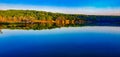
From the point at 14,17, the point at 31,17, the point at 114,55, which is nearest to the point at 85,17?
the point at 31,17

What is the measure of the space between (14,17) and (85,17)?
34299mm

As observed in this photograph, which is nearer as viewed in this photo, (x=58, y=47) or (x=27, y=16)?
(x=58, y=47)

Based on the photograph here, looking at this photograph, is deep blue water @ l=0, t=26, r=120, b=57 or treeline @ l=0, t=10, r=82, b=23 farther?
treeline @ l=0, t=10, r=82, b=23

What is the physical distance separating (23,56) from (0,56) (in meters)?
0.96

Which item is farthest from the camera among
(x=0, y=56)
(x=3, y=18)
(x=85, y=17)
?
(x=85, y=17)

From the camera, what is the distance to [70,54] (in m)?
11.1

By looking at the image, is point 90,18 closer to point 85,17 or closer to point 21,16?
point 85,17

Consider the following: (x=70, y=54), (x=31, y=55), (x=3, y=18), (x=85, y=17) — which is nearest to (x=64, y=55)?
(x=70, y=54)

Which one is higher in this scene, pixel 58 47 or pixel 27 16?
pixel 58 47

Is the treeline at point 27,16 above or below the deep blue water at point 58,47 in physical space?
below

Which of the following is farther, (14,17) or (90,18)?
(90,18)

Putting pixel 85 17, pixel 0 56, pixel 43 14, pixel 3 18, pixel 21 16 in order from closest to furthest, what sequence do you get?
pixel 0 56 < pixel 3 18 < pixel 21 16 < pixel 43 14 < pixel 85 17

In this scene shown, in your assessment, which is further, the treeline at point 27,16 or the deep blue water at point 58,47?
the treeline at point 27,16

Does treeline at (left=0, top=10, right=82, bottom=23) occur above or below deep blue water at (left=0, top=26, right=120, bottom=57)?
below
